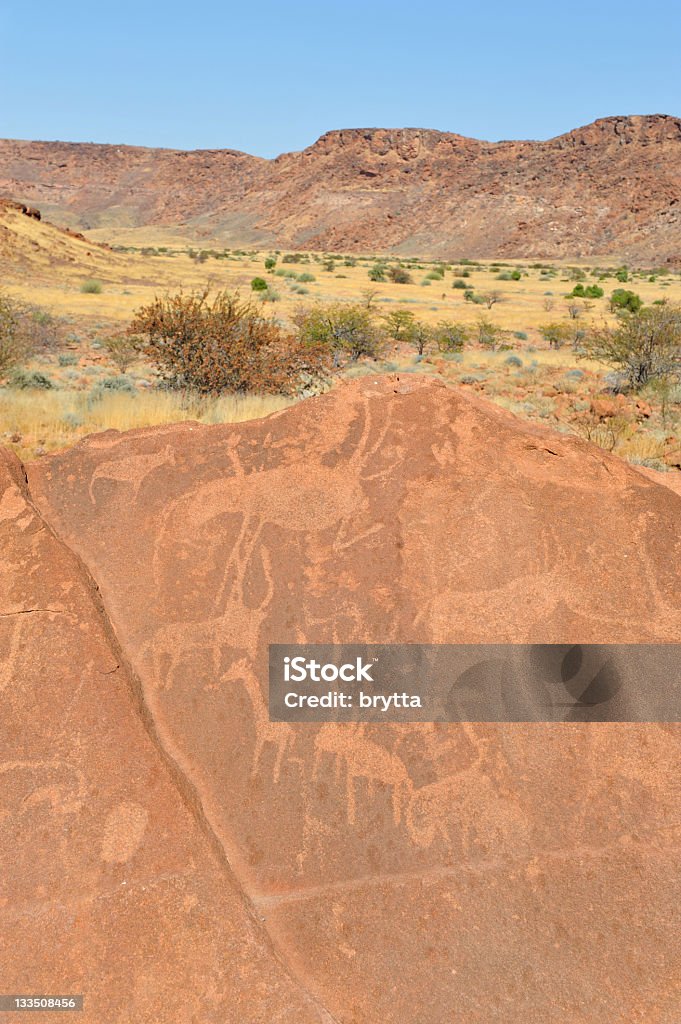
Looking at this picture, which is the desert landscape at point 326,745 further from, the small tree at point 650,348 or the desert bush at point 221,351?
the small tree at point 650,348

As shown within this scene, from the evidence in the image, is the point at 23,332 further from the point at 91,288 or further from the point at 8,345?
the point at 91,288

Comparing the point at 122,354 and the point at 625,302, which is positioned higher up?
the point at 625,302

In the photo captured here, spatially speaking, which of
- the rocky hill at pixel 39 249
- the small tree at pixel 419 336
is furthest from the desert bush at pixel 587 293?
the rocky hill at pixel 39 249

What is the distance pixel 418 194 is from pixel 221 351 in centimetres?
7598

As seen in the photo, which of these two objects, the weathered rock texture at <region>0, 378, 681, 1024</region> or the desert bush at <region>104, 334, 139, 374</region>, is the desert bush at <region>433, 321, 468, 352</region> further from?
the weathered rock texture at <region>0, 378, 681, 1024</region>

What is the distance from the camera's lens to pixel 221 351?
1054 centimetres

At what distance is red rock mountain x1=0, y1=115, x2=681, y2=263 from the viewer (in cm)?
6562

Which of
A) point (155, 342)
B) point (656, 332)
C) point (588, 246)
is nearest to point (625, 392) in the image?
point (656, 332)

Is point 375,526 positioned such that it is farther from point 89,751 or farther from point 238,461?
point 89,751

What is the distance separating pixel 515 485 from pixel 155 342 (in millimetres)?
9118

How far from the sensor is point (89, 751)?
233 cm

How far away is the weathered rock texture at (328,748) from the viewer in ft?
6.60

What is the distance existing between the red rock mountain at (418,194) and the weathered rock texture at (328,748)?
6149 cm

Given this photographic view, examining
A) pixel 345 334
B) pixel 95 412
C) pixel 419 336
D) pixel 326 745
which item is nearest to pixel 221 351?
pixel 95 412
